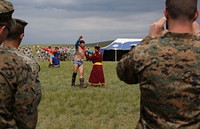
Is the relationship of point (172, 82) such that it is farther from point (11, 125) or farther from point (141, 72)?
point (11, 125)

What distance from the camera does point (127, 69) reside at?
285 centimetres

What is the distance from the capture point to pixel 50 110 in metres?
9.78

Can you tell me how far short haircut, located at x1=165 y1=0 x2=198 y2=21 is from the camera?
8.72ft

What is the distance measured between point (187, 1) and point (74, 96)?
31.2 feet

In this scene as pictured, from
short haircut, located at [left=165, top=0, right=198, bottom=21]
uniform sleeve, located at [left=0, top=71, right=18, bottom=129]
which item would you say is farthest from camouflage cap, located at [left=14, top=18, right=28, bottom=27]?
short haircut, located at [left=165, top=0, right=198, bottom=21]

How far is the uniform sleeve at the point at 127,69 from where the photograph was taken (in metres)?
2.81

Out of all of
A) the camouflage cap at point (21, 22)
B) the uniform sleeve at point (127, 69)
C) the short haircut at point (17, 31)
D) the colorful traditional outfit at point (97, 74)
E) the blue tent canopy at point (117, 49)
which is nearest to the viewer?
the uniform sleeve at point (127, 69)

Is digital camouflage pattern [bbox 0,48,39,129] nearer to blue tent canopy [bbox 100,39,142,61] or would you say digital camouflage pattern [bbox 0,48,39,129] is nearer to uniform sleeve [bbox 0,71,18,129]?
uniform sleeve [bbox 0,71,18,129]

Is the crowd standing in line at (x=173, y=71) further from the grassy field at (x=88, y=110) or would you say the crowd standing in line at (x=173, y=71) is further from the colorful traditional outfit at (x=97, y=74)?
the colorful traditional outfit at (x=97, y=74)

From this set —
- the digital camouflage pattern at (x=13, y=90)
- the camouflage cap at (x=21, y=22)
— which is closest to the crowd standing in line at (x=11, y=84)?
the digital camouflage pattern at (x=13, y=90)

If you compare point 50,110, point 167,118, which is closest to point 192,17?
point 167,118

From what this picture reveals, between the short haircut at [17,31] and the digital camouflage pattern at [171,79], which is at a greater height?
the short haircut at [17,31]

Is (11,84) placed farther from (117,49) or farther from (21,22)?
(117,49)

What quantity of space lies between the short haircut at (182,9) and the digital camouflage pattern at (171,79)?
13 cm
